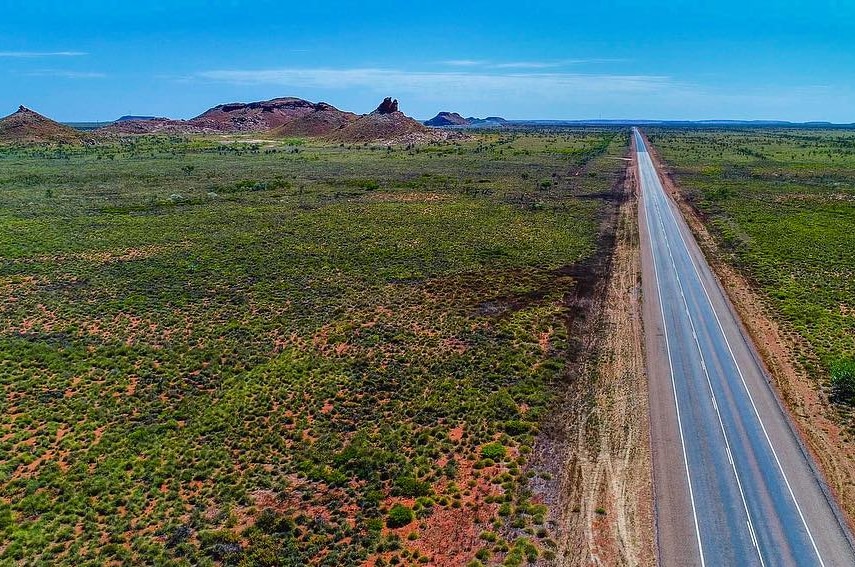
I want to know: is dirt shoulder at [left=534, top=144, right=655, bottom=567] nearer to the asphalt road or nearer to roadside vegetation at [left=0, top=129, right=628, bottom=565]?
the asphalt road

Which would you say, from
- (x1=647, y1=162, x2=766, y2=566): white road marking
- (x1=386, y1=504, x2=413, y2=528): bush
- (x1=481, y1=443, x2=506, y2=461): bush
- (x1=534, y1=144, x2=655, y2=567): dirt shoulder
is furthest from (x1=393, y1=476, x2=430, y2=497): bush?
(x1=647, y1=162, x2=766, y2=566): white road marking

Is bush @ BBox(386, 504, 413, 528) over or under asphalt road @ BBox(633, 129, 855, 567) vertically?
under

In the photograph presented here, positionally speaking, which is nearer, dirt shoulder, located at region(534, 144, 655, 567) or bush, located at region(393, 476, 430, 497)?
dirt shoulder, located at region(534, 144, 655, 567)

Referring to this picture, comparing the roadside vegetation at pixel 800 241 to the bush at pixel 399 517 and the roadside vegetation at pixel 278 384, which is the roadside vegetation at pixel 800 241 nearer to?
the roadside vegetation at pixel 278 384

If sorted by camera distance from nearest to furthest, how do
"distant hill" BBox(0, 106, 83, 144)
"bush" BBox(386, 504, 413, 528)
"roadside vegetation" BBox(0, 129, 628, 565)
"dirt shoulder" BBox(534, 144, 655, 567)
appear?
"dirt shoulder" BBox(534, 144, 655, 567) < "roadside vegetation" BBox(0, 129, 628, 565) < "bush" BBox(386, 504, 413, 528) < "distant hill" BBox(0, 106, 83, 144)

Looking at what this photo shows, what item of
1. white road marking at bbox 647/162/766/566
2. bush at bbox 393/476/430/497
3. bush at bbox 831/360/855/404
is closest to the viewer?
white road marking at bbox 647/162/766/566

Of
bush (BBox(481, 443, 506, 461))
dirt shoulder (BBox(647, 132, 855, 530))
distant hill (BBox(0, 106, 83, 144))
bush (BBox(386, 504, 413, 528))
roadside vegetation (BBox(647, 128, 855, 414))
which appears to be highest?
distant hill (BBox(0, 106, 83, 144))
